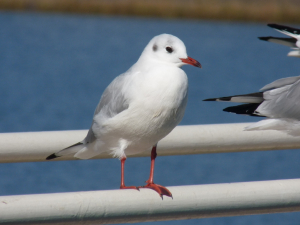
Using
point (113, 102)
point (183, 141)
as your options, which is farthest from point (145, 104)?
point (183, 141)

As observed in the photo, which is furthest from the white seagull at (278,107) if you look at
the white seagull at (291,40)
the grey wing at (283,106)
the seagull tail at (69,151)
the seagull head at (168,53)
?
the seagull tail at (69,151)

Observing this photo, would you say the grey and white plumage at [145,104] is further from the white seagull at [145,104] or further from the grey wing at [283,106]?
the grey wing at [283,106]

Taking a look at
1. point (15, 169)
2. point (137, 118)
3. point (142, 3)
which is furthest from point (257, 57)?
point (137, 118)

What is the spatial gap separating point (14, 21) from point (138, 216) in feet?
43.1

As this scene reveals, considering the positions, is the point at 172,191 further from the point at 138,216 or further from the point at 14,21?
the point at 14,21

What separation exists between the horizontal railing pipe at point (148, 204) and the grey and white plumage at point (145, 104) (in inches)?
11.7

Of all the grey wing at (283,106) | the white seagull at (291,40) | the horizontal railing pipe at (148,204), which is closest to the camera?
the horizontal railing pipe at (148,204)

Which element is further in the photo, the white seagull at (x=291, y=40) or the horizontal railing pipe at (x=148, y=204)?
the white seagull at (x=291, y=40)

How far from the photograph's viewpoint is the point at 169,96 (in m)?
1.77

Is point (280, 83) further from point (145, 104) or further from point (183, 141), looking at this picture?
point (145, 104)

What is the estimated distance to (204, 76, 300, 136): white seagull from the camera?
91.2 inches

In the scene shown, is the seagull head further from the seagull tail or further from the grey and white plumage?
the seagull tail

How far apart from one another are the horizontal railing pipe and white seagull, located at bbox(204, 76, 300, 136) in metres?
0.71

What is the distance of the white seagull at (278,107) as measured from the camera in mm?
2316
